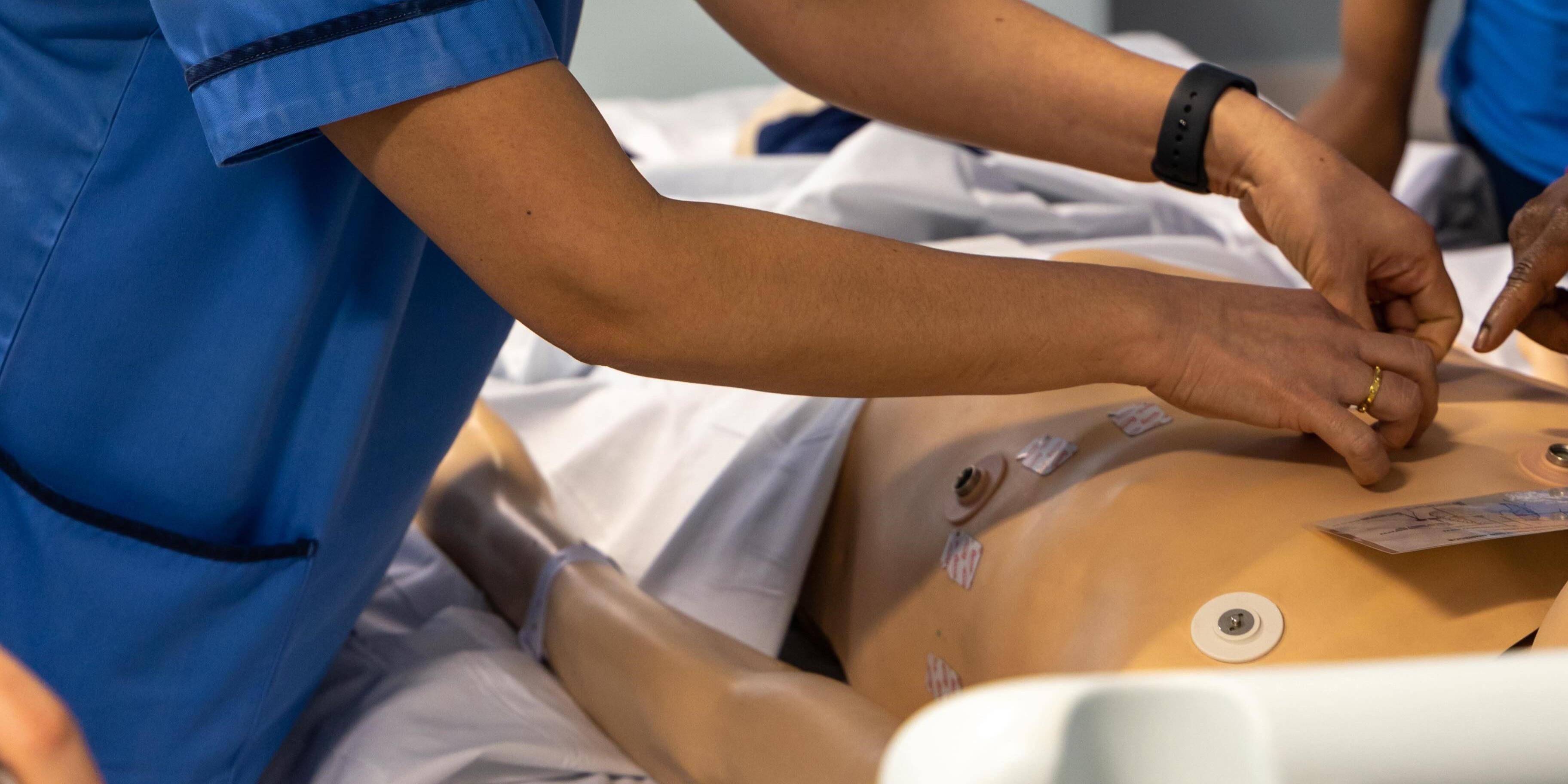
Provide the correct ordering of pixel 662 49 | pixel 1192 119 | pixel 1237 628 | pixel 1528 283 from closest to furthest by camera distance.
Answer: pixel 1237 628, pixel 1528 283, pixel 1192 119, pixel 662 49

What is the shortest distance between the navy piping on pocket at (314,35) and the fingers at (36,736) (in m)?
0.34

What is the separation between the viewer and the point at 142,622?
0.76 m

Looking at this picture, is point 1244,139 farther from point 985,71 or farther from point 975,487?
point 975,487

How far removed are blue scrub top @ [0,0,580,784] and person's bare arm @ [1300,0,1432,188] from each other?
1.17 m

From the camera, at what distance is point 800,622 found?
45.3 inches

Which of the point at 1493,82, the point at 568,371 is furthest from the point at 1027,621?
the point at 1493,82

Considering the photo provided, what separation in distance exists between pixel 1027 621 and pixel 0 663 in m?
0.58

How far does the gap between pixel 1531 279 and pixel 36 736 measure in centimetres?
83

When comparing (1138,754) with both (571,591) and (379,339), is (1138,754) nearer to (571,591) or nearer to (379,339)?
(379,339)

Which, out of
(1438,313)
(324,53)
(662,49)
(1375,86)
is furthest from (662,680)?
(662,49)

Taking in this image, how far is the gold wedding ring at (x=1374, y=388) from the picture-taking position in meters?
0.72

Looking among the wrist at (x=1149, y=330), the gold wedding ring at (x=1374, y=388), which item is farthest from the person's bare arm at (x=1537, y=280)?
the wrist at (x=1149, y=330)

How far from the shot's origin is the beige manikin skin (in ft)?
2.20

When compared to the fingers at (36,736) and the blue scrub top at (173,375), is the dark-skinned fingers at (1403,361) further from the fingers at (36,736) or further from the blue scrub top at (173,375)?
the fingers at (36,736)
